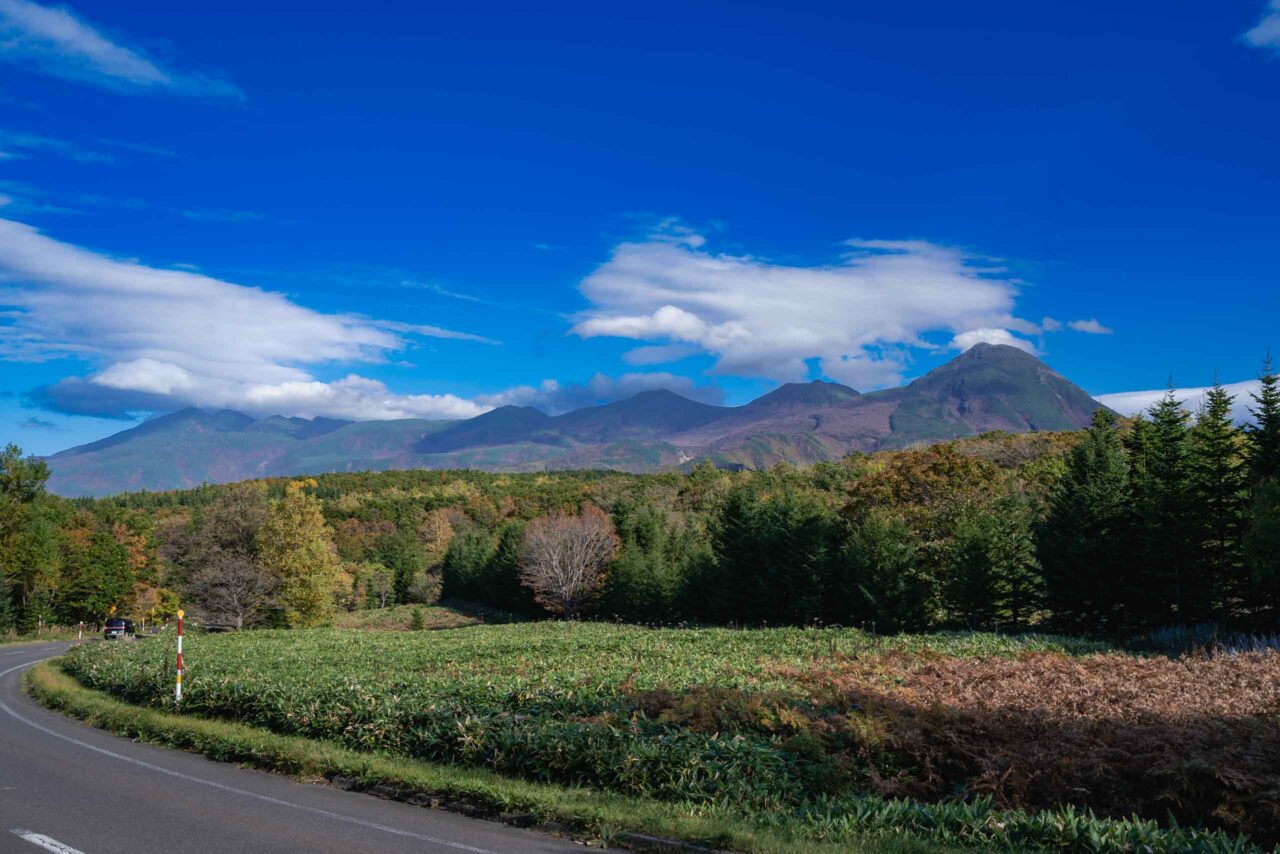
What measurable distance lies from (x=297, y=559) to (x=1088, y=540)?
46.5m

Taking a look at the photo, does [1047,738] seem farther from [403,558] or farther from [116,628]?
[403,558]

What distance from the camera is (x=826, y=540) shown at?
4462 cm

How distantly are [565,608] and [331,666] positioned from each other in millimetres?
43097

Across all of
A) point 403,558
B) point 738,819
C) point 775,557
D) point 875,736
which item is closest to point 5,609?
point 403,558

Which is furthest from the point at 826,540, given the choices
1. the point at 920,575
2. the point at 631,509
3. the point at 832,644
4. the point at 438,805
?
the point at 438,805

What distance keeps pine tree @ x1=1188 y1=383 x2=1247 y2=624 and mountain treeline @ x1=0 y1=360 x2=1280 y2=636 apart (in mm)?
79

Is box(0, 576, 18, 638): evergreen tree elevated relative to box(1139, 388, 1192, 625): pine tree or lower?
lower

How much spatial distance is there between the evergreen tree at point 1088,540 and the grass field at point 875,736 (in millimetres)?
17095

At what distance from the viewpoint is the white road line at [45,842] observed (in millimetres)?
7684

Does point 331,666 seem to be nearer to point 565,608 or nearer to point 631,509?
point 565,608

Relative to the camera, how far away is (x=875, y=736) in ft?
32.1

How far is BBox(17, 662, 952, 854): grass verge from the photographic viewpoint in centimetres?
767

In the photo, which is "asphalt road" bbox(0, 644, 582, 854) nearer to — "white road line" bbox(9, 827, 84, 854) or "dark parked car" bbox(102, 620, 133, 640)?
"white road line" bbox(9, 827, 84, 854)

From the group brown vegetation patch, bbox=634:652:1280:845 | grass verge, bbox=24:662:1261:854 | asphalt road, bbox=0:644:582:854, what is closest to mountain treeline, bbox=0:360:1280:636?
brown vegetation patch, bbox=634:652:1280:845
